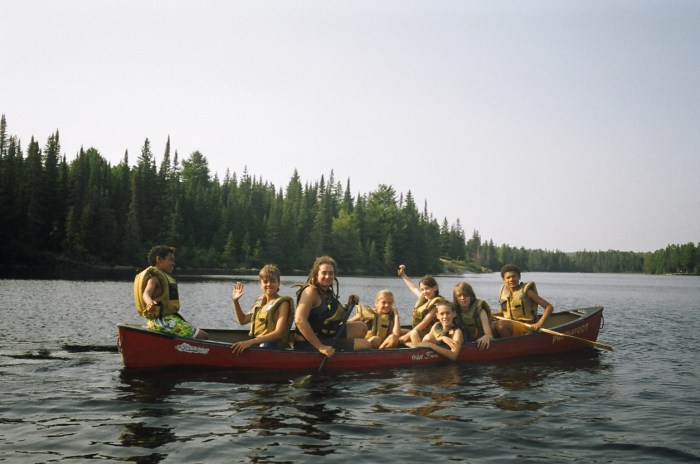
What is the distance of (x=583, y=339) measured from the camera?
46.6 ft

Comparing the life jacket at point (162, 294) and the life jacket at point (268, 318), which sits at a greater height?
the life jacket at point (162, 294)

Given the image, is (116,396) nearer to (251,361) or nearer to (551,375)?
(251,361)

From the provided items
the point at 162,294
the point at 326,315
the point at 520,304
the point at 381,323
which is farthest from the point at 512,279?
the point at 162,294

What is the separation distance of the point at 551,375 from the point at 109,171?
4087 inches

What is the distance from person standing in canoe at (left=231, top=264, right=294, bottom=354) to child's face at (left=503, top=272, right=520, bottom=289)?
19.4 feet

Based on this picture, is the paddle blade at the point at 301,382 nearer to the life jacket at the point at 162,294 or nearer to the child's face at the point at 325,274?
the child's face at the point at 325,274

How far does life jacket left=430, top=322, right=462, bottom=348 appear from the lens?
12281 mm

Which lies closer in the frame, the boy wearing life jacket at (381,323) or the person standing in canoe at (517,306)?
the boy wearing life jacket at (381,323)

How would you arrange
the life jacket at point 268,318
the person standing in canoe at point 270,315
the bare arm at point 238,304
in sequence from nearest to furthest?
the person standing in canoe at point 270,315 < the life jacket at point 268,318 < the bare arm at point 238,304

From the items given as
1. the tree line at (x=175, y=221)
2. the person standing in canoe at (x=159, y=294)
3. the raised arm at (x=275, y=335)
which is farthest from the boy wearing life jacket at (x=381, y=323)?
the tree line at (x=175, y=221)

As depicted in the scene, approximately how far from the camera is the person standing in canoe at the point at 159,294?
33.1ft

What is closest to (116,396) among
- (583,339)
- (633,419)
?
(633,419)

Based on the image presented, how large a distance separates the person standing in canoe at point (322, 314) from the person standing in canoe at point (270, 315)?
30 centimetres

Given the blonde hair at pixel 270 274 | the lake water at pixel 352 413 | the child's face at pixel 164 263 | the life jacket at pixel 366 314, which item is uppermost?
the child's face at pixel 164 263
